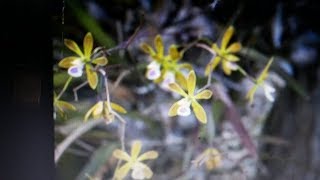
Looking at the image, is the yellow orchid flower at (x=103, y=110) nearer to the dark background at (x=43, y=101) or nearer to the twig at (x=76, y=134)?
the twig at (x=76, y=134)

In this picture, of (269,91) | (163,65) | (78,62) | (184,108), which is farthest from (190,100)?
(78,62)

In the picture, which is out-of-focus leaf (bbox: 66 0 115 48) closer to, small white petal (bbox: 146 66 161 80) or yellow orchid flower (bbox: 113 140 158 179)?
small white petal (bbox: 146 66 161 80)

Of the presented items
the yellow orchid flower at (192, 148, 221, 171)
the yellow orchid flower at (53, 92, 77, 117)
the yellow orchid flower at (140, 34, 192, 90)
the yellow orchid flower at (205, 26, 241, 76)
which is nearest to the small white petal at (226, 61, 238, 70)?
the yellow orchid flower at (205, 26, 241, 76)

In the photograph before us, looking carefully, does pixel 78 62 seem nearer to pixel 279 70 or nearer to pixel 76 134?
pixel 76 134

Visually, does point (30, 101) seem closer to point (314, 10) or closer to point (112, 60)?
point (112, 60)

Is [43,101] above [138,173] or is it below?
above

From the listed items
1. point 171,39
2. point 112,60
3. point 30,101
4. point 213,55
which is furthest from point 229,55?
point 30,101

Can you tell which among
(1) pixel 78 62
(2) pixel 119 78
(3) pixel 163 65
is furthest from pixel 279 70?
(1) pixel 78 62

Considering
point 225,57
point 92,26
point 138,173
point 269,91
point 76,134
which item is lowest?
point 138,173
